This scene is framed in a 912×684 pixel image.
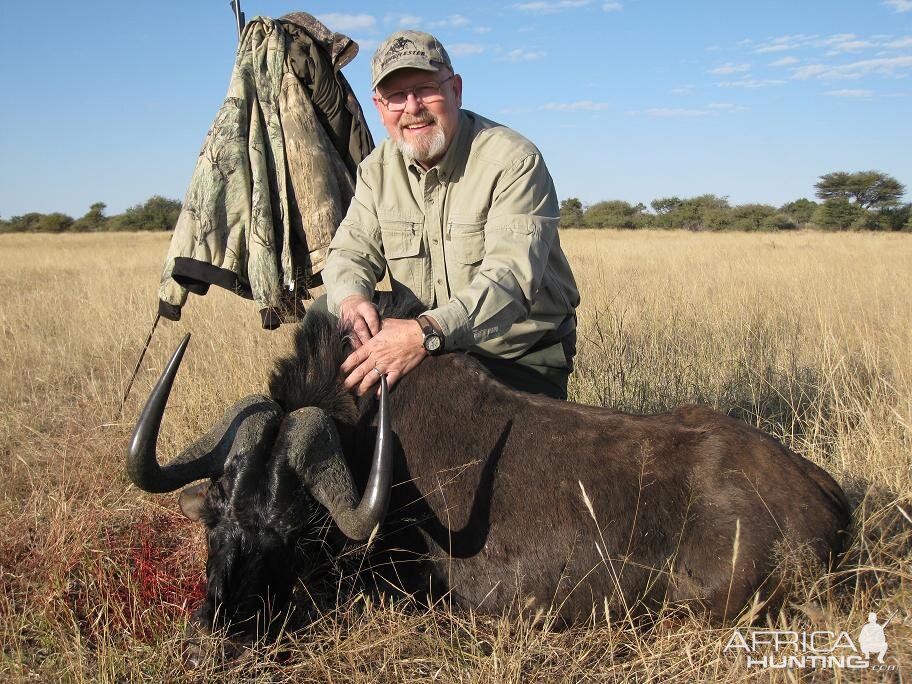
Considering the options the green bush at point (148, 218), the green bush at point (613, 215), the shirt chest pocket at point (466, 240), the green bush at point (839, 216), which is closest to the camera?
the shirt chest pocket at point (466, 240)

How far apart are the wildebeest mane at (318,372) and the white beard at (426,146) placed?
0.87 meters

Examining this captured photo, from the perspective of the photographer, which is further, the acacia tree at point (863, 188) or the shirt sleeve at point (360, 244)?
the acacia tree at point (863, 188)

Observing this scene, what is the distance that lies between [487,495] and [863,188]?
42721 millimetres

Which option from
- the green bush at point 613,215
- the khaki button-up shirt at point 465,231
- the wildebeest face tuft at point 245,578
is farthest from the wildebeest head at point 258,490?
the green bush at point 613,215

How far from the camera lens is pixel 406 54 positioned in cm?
373

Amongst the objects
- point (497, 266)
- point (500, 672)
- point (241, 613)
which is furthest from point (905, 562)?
point (241, 613)

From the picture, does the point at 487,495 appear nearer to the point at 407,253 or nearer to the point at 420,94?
the point at 407,253

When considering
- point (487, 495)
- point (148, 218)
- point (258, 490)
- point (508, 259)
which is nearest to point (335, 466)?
point (258, 490)

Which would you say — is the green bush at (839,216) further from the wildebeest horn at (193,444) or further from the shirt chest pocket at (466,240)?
the wildebeest horn at (193,444)

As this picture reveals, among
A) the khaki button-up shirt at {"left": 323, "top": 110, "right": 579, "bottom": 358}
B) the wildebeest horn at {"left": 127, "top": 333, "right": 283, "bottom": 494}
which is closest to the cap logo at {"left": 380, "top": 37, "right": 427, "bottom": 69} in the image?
the khaki button-up shirt at {"left": 323, "top": 110, "right": 579, "bottom": 358}

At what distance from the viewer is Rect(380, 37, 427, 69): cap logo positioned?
3738 millimetres

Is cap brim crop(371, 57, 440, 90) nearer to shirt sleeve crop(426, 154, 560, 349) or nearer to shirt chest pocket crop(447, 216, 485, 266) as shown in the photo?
shirt sleeve crop(426, 154, 560, 349)

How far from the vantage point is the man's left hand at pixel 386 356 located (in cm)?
325

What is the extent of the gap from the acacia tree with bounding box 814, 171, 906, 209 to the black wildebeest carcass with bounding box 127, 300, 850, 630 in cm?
3869
